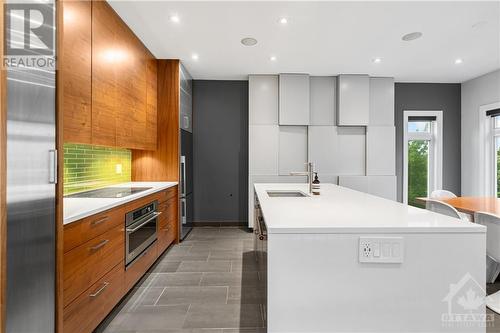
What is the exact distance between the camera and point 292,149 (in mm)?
4906

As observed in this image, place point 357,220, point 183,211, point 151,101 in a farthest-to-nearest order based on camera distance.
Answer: point 183,211 → point 151,101 → point 357,220

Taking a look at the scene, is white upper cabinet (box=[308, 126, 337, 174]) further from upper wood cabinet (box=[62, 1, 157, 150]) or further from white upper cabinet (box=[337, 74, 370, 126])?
upper wood cabinet (box=[62, 1, 157, 150])

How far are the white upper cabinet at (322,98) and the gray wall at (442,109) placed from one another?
146cm

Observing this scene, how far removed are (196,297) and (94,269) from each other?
0.97 metres

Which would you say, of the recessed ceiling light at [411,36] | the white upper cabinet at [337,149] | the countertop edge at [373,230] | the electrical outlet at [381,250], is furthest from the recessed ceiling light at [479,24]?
the electrical outlet at [381,250]

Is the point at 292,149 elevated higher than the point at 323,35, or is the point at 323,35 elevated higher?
the point at 323,35

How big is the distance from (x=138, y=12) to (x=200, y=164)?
2.86 metres

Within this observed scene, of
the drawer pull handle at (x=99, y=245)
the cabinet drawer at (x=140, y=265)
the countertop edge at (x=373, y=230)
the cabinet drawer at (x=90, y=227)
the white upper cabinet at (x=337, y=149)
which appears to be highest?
the white upper cabinet at (x=337, y=149)

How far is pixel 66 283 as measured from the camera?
151 cm

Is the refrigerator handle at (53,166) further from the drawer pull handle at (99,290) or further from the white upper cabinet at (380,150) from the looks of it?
the white upper cabinet at (380,150)

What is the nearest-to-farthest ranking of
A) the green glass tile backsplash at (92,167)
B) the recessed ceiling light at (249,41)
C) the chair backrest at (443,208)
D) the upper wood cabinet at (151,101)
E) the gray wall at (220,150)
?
the chair backrest at (443,208) < the green glass tile backsplash at (92,167) < the recessed ceiling light at (249,41) < the upper wood cabinet at (151,101) < the gray wall at (220,150)

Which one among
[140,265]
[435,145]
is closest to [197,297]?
[140,265]

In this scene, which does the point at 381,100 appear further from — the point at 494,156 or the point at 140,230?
the point at 140,230

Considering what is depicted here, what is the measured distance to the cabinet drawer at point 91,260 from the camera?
5.05ft
